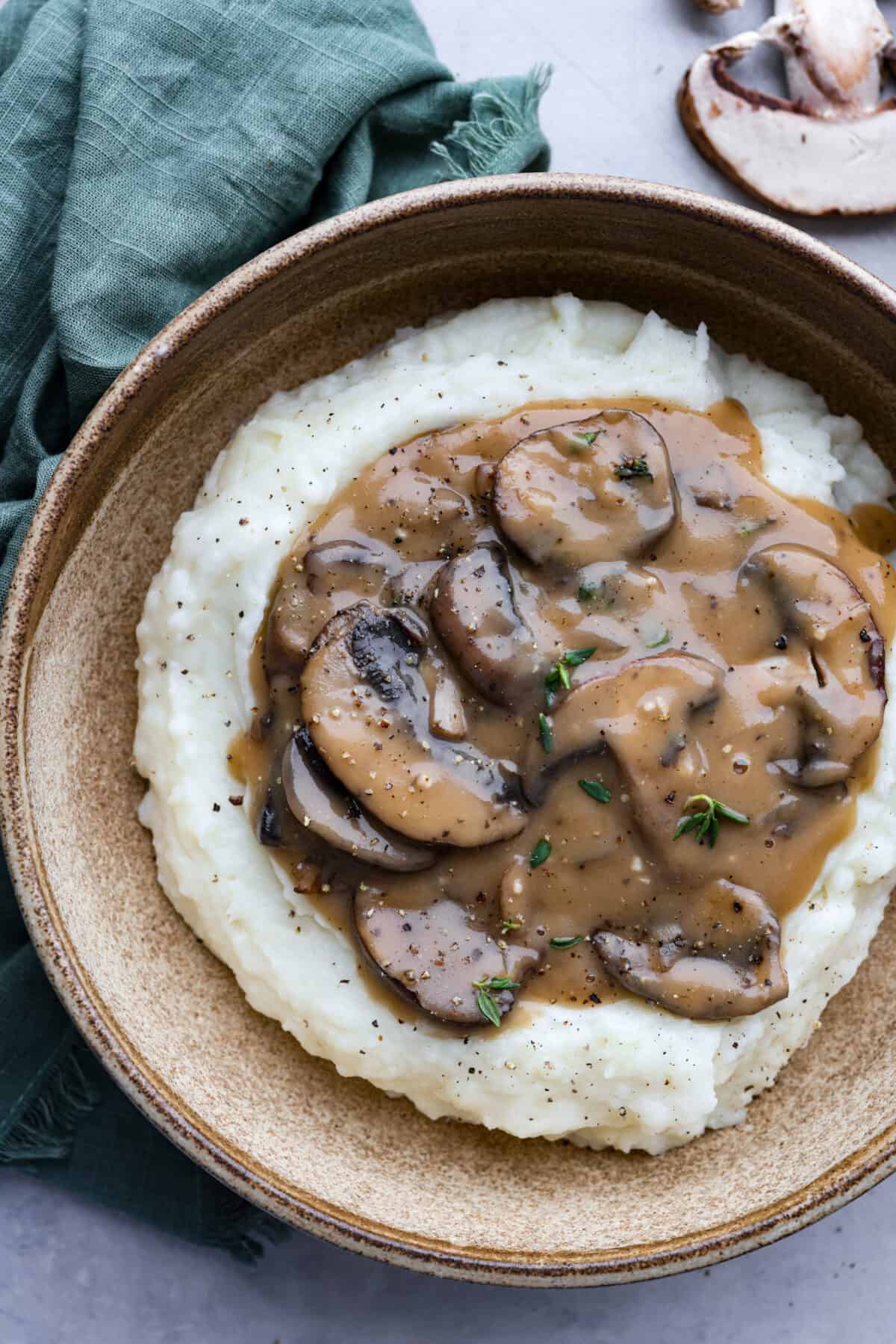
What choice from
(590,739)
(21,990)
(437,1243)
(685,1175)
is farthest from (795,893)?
(21,990)

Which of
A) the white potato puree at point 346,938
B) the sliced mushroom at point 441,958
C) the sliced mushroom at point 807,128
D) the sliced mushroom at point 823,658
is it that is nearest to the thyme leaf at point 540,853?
the sliced mushroom at point 441,958

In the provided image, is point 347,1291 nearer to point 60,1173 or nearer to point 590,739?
point 60,1173

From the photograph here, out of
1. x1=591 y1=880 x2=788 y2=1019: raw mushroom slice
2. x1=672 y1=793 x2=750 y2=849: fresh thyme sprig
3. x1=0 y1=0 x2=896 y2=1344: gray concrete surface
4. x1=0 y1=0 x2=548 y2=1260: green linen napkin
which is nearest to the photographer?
x1=672 y1=793 x2=750 y2=849: fresh thyme sprig

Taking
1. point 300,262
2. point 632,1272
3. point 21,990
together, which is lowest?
point 21,990

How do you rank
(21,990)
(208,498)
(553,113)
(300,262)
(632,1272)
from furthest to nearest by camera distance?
(553,113)
(21,990)
(208,498)
(300,262)
(632,1272)

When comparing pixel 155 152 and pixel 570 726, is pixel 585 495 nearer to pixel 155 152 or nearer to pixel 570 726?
pixel 570 726

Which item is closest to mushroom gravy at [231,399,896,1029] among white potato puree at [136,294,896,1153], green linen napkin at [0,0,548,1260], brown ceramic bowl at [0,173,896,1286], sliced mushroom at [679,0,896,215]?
white potato puree at [136,294,896,1153]

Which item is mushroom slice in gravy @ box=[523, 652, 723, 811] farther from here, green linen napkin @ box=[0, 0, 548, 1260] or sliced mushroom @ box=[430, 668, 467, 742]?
green linen napkin @ box=[0, 0, 548, 1260]
